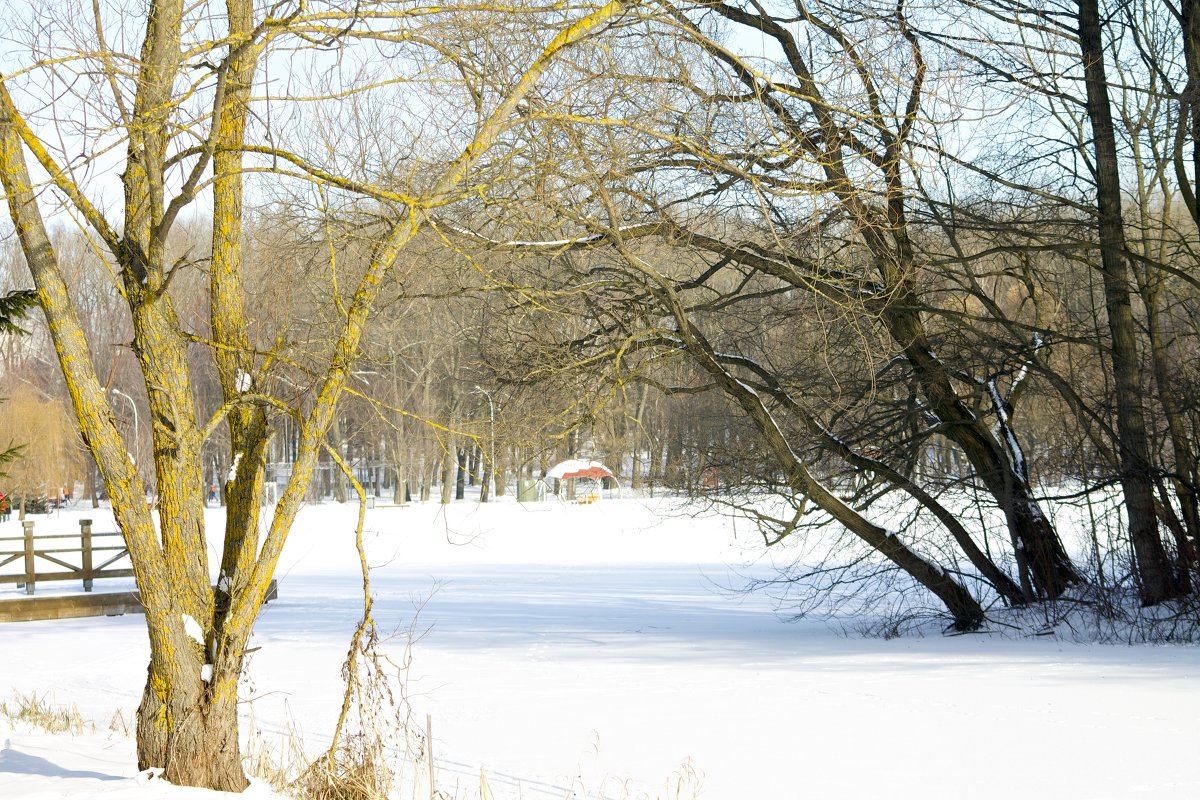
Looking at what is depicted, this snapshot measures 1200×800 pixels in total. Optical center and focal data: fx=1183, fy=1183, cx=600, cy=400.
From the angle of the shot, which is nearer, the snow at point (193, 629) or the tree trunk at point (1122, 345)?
the snow at point (193, 629)

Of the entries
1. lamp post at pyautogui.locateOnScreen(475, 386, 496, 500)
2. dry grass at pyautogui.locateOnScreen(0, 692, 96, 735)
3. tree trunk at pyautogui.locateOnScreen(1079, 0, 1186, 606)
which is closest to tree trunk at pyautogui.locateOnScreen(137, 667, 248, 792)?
lamp post at pyautogui.locateOnScreen(475, 386, 496, 500)

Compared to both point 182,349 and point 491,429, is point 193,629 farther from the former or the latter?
point 491,429

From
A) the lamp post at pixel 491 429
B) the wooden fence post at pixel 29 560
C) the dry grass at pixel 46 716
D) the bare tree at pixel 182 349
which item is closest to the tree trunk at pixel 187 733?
the bare tree at pixel 182 349

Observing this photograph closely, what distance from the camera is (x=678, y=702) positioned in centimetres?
951

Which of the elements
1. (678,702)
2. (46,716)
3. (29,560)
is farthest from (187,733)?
(29,560)

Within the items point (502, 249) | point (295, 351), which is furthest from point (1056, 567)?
point (295, 351)

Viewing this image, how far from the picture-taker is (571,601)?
18484 mm

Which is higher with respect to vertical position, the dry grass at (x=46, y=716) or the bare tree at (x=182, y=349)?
the bare tree at (x=182, y=349)

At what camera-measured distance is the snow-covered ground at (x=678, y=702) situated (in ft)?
21.7

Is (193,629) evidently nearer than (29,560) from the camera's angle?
Yes

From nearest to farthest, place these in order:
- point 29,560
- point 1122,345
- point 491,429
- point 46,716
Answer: point 491,429 → point 46,716 → point 1122,345 → point 29,560

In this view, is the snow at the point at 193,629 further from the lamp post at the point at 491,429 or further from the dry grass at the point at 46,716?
the dry grass at the point at 46,716

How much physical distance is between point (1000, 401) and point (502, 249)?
632 cm

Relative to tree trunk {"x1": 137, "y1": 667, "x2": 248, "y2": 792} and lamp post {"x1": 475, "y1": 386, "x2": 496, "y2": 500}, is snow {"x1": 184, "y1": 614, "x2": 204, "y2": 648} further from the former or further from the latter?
lamp post {"x1": 475, "y1": 386, "x2": 496, "y2": 500}
